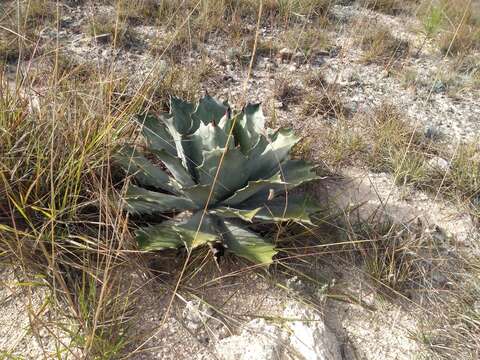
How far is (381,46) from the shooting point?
369 centimetres

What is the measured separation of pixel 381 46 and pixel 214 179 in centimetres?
275

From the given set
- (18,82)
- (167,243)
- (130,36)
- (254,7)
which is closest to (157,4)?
(130,36)

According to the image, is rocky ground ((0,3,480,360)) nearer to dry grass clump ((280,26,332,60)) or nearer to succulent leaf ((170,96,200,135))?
succulent leaf ((170,96,200,135))

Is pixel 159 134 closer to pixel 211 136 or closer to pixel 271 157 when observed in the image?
pixel 211 136

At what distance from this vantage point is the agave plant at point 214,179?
167 cm

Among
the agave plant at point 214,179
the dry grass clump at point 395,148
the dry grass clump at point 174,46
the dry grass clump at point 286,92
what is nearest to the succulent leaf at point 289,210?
the agave plant at point 214,179

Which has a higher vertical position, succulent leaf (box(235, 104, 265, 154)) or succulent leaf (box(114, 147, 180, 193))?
succulent leaf (box(235, 104, 265, 154))

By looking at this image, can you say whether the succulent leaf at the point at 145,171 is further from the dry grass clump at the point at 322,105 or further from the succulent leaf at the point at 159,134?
the dry grass clump at the point at 322,105

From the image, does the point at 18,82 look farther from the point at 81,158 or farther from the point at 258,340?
the point at 258,340

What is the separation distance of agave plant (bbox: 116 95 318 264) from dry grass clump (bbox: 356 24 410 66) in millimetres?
2117

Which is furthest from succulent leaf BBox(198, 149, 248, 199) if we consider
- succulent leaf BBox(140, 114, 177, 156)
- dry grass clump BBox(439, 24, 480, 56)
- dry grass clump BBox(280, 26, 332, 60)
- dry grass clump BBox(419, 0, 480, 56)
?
dry grass clump BBox(439, 24, 480, 56)

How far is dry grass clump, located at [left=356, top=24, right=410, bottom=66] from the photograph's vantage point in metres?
3.66

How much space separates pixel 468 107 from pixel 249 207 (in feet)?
7.86

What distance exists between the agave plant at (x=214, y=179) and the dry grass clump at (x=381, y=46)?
6.94ft
